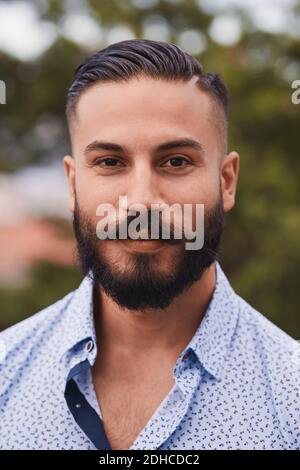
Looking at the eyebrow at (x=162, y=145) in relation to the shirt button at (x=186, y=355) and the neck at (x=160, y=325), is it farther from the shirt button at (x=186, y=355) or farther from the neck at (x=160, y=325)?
the shirt button at (x=186, y=355)

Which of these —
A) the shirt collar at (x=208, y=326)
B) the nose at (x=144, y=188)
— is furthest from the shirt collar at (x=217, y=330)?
the nose at (x=144, y=188)

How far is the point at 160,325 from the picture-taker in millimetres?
1611

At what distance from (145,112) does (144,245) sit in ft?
0.89

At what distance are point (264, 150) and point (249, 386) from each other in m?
2.85

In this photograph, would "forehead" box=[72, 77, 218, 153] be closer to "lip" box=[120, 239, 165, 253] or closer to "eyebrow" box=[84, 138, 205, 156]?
"eyebrow" box=[84, 138, 205, 156]

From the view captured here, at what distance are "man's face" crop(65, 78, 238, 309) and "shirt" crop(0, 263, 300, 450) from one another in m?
0.14

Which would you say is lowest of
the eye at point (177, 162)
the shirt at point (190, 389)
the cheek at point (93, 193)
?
the shirt at point (190, 389)

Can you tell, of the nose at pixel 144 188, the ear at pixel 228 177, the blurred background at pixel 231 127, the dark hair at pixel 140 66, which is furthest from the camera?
the blurred background at pixel 231 127

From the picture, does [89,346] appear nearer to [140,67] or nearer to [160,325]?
[160,325]

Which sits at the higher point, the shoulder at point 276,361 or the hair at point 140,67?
the hair at point 140,67

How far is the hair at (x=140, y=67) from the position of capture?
1512mm

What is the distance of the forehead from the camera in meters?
1.45

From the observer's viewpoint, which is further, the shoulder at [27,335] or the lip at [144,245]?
the shoulder at [27,335]

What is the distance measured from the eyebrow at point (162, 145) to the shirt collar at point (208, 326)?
1.12ft
